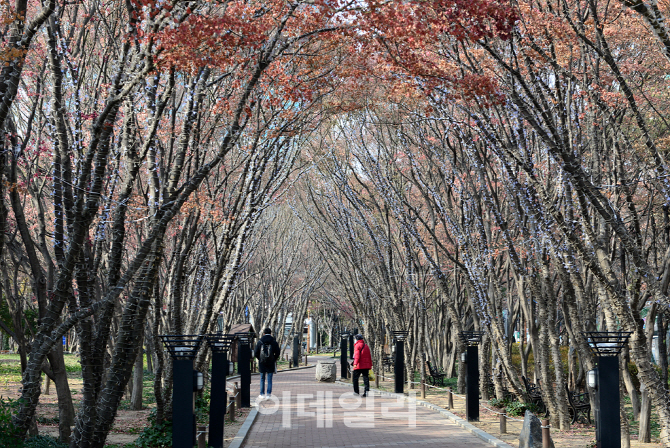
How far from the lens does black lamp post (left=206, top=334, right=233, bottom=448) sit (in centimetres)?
902

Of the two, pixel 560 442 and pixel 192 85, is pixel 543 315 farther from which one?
pixel 192 85

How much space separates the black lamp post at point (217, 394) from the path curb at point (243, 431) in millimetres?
319

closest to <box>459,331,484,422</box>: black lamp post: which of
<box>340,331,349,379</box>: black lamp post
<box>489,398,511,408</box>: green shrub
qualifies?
<box>489,398,511,408</box>: green shrub

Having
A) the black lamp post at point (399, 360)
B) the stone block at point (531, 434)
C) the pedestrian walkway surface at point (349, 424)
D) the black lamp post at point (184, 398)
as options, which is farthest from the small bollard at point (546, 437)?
the black lamp post at point (399, 360)

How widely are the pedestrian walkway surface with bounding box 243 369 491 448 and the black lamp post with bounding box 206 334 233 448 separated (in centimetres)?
77

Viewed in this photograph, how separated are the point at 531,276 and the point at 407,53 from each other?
16.1ft

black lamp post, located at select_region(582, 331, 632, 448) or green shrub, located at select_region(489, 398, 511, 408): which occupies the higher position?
black lamp post, located at select_region(582, 331, 632, 448)

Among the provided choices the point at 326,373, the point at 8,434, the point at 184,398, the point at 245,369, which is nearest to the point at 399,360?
the point at 245,369

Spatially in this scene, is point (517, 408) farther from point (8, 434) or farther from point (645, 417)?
point (8, 434)

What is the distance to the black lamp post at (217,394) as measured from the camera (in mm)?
9019

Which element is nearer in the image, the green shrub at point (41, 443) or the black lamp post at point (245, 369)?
the green shrub at point (41, 443)

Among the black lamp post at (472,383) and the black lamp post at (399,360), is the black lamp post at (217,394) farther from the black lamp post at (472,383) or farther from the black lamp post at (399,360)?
the black lamp post at (399,360)

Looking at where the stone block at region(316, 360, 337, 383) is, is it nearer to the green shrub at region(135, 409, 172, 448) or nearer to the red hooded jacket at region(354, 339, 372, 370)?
the red hooded jacket at region(354, 339, 372, 370)

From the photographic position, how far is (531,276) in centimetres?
1178
